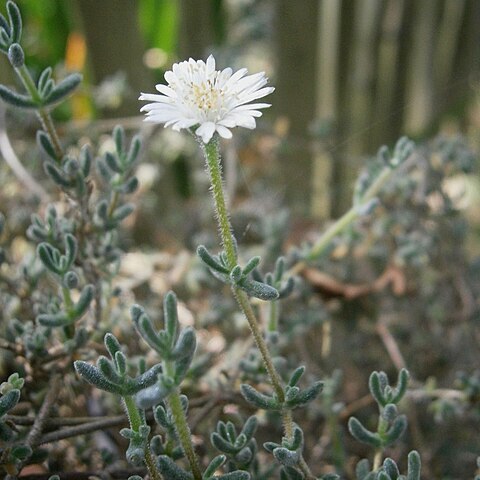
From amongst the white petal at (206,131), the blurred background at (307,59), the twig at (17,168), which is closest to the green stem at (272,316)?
the white petal at (206,131)

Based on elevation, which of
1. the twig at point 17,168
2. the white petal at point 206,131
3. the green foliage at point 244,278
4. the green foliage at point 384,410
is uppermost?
the twig at point 17,168

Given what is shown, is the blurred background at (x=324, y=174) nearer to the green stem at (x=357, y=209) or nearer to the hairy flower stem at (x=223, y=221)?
the green stem at (x=357, y=209)

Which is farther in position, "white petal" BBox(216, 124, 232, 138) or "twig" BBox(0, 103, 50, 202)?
"twig" BBox(0, 103, 50, 202)

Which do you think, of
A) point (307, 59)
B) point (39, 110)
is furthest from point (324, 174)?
point (39, 110)

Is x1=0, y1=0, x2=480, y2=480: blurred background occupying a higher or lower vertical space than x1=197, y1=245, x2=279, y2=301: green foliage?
higher

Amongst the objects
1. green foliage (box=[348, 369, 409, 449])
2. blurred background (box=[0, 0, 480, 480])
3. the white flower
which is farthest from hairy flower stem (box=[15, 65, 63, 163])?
green foliage (box=[348, 369, 409, 449])

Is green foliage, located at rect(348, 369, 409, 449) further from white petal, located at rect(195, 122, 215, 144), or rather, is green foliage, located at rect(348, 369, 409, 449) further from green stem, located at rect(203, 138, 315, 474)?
white petal, located at rect(195, 122, 215, 144)

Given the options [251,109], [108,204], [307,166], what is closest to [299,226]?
[307,166]
